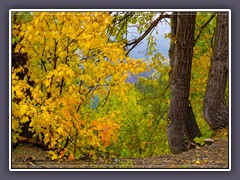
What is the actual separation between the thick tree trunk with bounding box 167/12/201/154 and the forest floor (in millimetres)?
663

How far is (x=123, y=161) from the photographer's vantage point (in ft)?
19.0

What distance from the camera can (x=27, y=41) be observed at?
227 inches

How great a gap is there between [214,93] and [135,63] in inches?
54.8

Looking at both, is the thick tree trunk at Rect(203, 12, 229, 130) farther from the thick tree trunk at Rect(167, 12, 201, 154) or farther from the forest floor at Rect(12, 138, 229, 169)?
the forest floor at Rect(12, 138, 229, 169)

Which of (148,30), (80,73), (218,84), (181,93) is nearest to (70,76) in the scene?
(80,73)

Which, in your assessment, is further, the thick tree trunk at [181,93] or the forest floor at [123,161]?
the thick tree trunk at [181,93]

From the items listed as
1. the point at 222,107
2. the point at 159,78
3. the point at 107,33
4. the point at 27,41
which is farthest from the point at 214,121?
the point at 27,41

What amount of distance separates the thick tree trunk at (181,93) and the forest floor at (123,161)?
663 mm

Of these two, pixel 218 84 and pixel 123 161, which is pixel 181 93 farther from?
pixel 123 161

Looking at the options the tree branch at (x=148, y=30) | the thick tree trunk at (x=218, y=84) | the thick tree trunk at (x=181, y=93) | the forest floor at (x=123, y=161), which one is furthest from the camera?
the thick tree trunk at (x=181, y=93)

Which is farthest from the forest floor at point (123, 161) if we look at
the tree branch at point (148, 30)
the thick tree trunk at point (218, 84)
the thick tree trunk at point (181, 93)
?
Answer: the tree branch at point (148, 30)

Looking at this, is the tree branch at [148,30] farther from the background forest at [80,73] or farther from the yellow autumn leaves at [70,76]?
the yellow autumn leaves at [70,76]

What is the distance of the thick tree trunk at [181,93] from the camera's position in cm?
654
